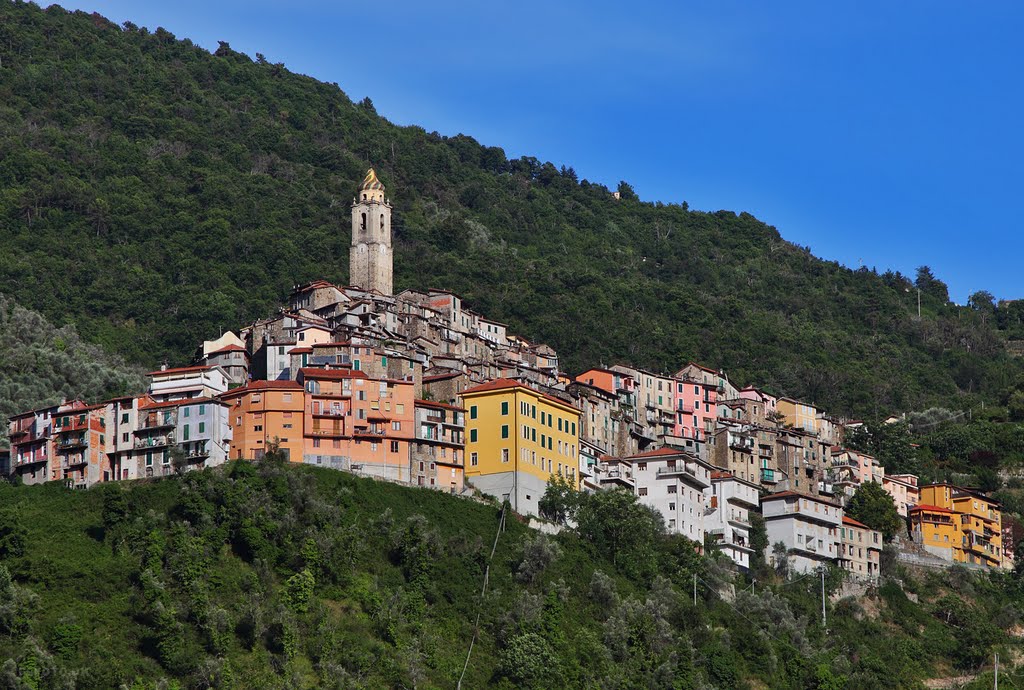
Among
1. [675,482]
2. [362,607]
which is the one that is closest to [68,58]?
[675,482]

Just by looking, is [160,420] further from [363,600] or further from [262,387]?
[363,600]

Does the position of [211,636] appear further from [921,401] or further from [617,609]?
[921,401]

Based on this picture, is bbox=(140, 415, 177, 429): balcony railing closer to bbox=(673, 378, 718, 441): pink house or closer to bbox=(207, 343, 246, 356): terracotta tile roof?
bbox=(207, 343, 246, 356): terracotta tile roof

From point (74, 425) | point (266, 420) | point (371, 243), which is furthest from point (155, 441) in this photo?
point (371, 243)

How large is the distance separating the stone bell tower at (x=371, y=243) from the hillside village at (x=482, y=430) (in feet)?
0.65

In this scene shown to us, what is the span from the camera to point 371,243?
11800 cm

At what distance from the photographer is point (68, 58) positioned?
172 meters

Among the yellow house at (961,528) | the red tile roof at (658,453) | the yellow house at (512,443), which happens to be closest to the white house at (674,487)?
the red tile roof at (658,453)

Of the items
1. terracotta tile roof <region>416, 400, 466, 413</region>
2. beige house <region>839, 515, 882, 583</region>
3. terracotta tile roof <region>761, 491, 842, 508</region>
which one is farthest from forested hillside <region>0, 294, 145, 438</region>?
beige house <region>839, 515, 882, 583</region>

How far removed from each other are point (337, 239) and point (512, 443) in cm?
6115

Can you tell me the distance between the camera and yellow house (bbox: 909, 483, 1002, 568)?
98.1 metres

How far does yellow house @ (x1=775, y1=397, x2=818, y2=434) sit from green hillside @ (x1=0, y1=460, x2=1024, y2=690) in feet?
87.6

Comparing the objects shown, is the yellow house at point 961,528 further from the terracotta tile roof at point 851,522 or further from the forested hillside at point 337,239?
the forested hillside at point 337,239

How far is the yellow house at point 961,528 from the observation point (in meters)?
98.1
